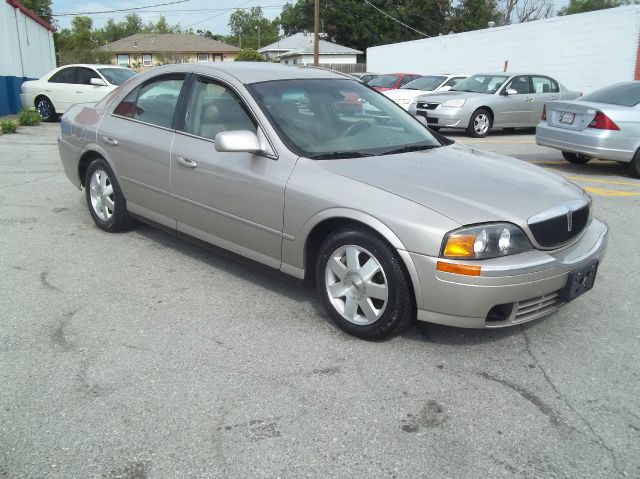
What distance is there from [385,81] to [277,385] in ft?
53.0

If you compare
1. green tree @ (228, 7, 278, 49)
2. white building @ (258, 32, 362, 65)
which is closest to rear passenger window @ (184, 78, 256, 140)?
white building @ (258, 32, 362, 65)

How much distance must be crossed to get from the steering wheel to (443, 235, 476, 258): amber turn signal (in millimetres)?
1381

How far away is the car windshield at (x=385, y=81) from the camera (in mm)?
17812

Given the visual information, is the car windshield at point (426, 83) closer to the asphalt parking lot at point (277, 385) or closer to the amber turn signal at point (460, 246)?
the asphalt parking lot at point (277, 385)

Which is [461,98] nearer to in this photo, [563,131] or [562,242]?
[563,131]

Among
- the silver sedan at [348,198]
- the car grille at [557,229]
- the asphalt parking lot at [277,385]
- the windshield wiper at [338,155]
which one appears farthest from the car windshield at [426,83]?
the car grille at [557,229]

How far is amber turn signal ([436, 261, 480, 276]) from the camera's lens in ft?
10.3

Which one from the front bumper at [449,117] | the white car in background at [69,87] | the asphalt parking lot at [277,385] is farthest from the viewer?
the white car in background at [69,87]

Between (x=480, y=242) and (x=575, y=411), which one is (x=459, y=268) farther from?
(x=575, y=411)

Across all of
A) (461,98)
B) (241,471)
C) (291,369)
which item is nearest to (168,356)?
(291,369)

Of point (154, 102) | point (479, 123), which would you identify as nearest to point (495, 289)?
point (154, 102)

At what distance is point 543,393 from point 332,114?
2.37 metres

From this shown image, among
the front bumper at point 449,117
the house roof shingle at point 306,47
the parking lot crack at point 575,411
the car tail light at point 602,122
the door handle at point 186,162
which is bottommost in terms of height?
the parking lot crack at point 575,411

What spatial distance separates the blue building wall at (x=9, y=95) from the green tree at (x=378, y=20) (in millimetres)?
47477
